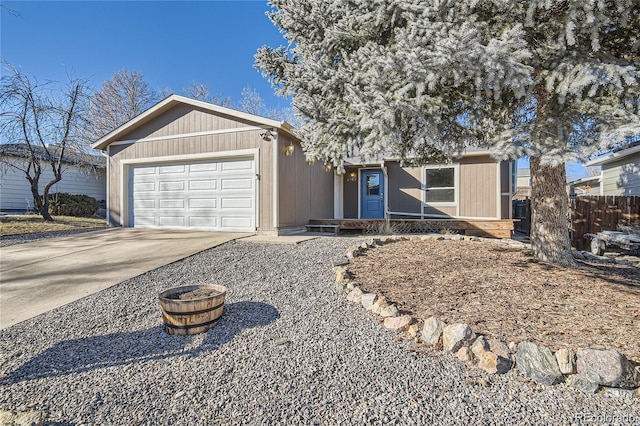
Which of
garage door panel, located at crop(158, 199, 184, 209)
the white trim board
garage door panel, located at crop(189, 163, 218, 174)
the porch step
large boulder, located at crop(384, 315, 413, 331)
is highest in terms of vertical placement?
the white trim board

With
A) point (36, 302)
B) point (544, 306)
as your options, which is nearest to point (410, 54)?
point (544, 306)

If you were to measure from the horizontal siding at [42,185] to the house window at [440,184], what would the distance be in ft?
46.1

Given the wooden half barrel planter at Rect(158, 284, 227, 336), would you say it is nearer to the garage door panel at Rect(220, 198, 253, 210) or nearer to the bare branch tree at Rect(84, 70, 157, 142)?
the garage door panel at Rect(220, 198, 253, 210)

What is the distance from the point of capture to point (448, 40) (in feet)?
9.25

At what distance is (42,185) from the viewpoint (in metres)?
14.3

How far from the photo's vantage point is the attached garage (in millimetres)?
7801

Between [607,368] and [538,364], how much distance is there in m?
0.39

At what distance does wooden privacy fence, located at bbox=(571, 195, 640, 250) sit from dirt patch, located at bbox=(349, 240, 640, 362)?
403 cm

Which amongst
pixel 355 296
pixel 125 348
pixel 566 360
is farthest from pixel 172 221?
pixel 566 360

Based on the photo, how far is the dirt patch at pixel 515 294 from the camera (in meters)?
2.60

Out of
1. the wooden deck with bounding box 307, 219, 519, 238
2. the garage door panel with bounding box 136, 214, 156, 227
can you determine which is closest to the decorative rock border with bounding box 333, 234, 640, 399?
the wooden deck with bounding box 307, 219, 519, 238

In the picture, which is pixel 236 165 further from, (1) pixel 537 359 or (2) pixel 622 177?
(2) pixel 622 177

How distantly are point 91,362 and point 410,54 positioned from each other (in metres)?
3.81

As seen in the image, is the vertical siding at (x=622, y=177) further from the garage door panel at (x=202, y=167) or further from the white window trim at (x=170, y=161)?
the garage door panel at (x=202, y=167)
